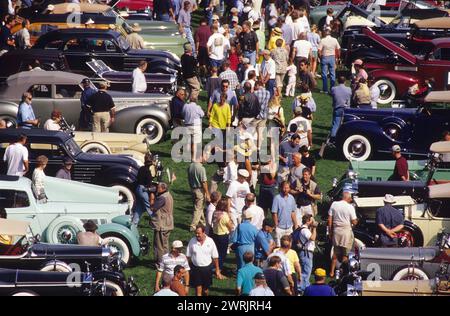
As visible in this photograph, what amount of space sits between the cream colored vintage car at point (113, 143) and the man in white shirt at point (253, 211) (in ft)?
15.2

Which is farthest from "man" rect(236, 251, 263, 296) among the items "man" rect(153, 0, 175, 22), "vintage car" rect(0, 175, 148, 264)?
"man" rect(153, 0, 175, 22)

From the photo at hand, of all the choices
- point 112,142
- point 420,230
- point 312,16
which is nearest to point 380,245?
point 420,230

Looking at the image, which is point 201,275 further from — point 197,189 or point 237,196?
point 197,189

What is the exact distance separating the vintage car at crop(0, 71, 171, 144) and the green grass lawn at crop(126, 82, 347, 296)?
2.18ft

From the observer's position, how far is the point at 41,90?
94.2 feet

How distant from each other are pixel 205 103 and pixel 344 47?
523 cm

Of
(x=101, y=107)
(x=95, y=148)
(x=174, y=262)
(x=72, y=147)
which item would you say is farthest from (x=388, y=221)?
(x=101, y=107)

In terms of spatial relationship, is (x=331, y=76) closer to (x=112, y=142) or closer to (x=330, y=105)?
(x=330, y=105)

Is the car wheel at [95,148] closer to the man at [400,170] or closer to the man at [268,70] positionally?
the man at [268,70]

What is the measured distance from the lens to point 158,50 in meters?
33.5

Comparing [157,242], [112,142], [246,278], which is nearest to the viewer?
[246,278]

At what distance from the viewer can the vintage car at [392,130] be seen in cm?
2803

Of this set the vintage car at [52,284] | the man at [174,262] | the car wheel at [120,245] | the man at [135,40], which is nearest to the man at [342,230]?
the man at [174,262]

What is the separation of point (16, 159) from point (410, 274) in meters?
8.26
